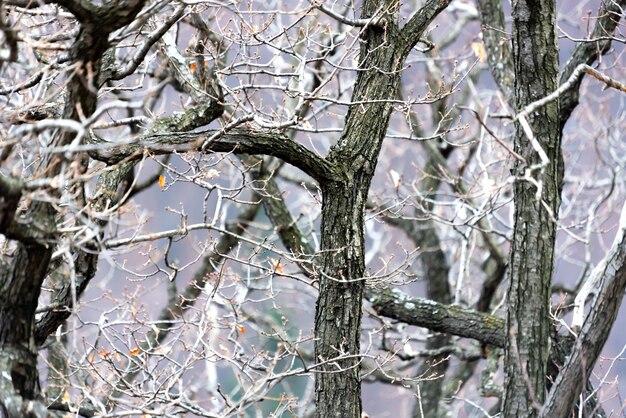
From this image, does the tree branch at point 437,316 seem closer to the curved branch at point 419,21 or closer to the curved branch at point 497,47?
the curved branch at point 497,47

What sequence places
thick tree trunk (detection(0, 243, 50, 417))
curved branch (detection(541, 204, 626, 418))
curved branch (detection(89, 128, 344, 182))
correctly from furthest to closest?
curved branch (detection(89, 128, 344, 182)) → curved branch (detection(541, 204, 626, 418)) → thick tree trunk (detection(0, 243, 50, 417))

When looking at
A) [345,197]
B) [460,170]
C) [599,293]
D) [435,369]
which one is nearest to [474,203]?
[460,170]

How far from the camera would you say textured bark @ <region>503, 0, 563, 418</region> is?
588 centimetres

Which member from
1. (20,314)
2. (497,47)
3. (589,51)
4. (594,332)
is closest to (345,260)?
(594,332)

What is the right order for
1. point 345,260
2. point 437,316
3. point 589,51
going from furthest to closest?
1. point 437,316
2. point 589,51
3. point 345,260

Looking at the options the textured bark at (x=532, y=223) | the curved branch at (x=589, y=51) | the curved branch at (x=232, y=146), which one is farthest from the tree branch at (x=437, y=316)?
the curved branch at (x=232, y=146)

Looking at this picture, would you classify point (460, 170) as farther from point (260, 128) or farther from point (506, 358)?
point (260, 128)

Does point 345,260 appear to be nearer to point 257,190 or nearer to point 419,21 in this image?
point 257,190

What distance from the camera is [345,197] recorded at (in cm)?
551

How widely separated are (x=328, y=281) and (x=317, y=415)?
0.87 meters

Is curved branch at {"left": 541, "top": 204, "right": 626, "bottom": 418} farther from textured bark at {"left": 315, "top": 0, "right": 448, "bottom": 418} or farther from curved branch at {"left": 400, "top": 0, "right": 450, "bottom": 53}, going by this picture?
curved branch at {"left": 400, "top": 0, "right": 450, "bottom": 53}

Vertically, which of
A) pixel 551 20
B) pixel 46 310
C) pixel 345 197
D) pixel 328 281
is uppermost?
pixel 551 20

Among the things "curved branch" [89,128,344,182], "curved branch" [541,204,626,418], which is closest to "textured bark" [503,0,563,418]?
"curved branch" [541,204,626,418]

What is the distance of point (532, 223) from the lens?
6.07 metres
